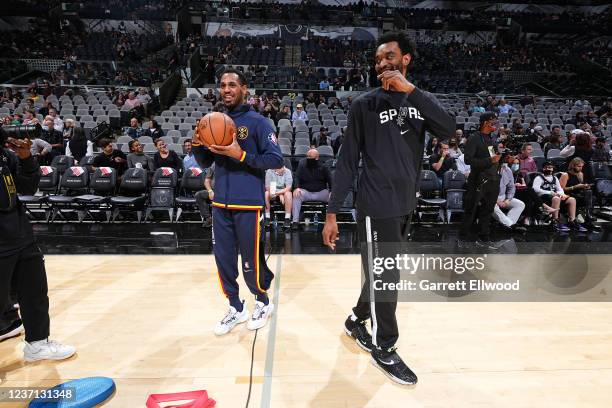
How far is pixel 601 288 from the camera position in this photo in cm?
403

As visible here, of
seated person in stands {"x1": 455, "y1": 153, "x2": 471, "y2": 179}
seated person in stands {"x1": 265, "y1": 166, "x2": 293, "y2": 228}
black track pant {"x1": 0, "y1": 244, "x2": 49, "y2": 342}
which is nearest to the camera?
black track pant {"x1": 0, "y1": 244, "x2": 49, "y2": 342}

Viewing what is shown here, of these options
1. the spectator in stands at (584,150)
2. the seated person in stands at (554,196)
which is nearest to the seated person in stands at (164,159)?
the seated person in stands at (554,196)

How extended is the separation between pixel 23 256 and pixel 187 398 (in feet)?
4.43

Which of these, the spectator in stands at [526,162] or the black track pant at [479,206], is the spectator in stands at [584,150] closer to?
the spectator in stands at [526,162]

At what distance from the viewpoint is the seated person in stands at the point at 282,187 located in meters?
6.62

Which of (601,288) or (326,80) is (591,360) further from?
(326,80)

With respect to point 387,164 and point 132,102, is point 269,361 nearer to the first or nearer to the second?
point 387,164

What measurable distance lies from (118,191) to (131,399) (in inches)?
220

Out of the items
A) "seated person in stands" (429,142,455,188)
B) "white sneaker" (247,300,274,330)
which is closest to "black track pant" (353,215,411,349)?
"white sneaker" (247,300,274,330)

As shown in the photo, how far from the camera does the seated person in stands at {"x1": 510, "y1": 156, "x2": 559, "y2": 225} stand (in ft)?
23.1

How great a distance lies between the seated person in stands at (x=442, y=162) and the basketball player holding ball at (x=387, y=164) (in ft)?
18.3

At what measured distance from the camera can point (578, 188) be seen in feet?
23.2

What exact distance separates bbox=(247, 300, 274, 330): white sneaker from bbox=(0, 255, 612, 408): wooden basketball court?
2.4 inches

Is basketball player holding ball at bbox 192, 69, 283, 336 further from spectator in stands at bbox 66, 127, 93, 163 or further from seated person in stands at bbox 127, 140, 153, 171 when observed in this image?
spectator in stands at bbox 66, 127, 93, 163
